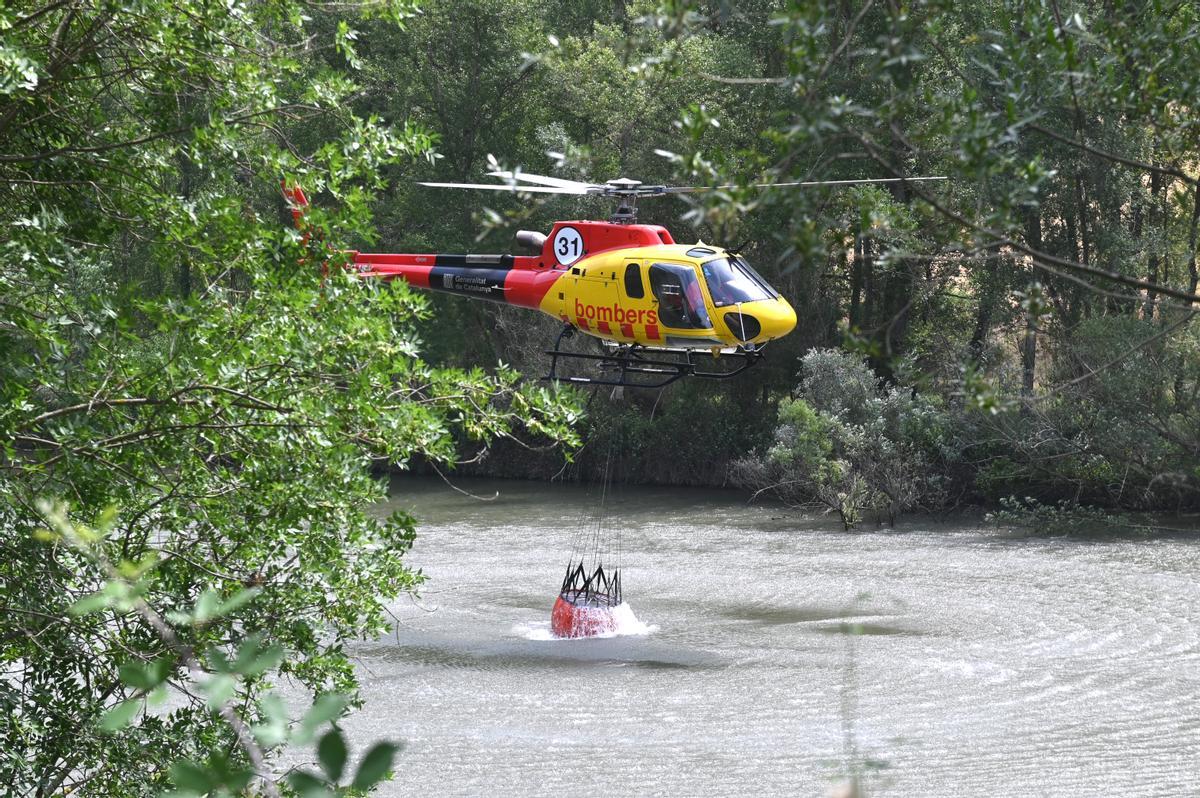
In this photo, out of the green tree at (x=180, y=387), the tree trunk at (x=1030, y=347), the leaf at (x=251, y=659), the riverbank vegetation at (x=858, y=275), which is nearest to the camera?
the leaf at (x=251, y=659)

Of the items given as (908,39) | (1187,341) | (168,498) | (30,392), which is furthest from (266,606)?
(1187,341)

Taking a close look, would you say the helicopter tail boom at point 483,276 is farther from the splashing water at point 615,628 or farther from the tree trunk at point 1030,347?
the tree trunk at point 1030,347

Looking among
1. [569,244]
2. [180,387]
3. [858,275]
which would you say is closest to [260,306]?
[180,387]

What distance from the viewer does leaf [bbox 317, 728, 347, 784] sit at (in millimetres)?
1072

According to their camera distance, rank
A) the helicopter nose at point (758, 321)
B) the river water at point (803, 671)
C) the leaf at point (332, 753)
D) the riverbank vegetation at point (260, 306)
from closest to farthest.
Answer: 1. the leaf at point (332, 753)
2. the riverbank vegetation at point (260, 306)
3. the river water at point (803, 671)
4. the helicopter nose at point (758, 321)

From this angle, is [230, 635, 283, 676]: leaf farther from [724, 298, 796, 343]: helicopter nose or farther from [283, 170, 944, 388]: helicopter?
[724, 298, 796, 343]: helicopter nose

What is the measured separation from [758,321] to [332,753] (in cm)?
1129

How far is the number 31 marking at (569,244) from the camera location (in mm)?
13148

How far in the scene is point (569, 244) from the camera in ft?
43.3

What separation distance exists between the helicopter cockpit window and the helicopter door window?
0.11 meters

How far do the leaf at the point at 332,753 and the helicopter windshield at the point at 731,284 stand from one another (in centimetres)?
1133

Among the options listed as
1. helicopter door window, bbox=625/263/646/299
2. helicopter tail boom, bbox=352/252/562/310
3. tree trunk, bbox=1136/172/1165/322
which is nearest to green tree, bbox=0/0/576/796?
helicopter door window, bbox=625/263/646/299

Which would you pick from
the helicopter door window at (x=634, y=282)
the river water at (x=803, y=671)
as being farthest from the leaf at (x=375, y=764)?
the helicopter door window at (x=634, y=282)

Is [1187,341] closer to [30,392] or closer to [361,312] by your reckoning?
[361,312]
